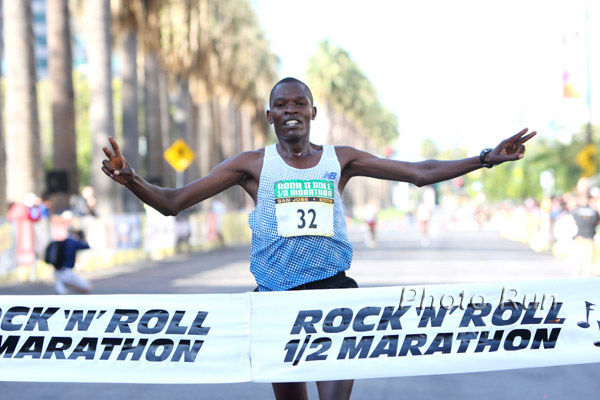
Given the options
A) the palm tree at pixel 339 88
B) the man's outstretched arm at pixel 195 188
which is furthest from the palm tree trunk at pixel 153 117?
the palm tree at pixel 339 88

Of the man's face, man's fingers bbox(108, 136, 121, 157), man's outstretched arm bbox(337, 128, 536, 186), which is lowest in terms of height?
man's outstretched arm bbox(337, 128, 536, 186)

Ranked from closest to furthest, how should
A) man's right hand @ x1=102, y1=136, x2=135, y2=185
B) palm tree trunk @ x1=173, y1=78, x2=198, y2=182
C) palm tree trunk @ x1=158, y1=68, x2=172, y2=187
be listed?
1. man's right hand @ x1=102, y1=136, x2=135, y2=185
2. palm tree trunk @ x1=173, y1=78, x2=198, y2=182
3. palm tree trunk @ x1=158, y1=68, x2=172, y2=187

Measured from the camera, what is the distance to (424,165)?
15.9 feet

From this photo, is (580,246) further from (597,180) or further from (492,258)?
(597,180)

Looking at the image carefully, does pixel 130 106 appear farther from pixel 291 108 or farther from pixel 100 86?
pixel 291 108

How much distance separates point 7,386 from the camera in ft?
27.5

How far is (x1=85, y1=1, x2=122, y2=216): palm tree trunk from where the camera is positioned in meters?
28.0

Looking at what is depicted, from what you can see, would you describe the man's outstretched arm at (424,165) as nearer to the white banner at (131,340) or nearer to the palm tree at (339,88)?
the white banner at (131,340)

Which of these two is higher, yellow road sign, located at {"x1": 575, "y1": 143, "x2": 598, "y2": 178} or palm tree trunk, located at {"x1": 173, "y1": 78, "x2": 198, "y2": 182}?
palm tree trunk, located at {"x1": 173, "y1": 78, "x2": 198, "y2": 182}

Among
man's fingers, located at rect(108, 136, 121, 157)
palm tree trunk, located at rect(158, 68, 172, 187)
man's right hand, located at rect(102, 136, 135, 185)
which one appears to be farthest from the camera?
palm tree trunk, located at rect(158, 68, 172, 187)

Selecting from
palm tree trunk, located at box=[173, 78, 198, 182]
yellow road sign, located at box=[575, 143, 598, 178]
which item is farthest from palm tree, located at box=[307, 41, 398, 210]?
yellow road sign, located at box=[575, 143, 598, 178]

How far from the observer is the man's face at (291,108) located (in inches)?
179

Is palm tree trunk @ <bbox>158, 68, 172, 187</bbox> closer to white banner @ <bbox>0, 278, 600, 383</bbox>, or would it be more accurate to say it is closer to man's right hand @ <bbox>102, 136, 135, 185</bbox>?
white banner @ <bbox>0, 278, 600, 383</bbox>

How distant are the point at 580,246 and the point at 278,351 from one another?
564 inches
